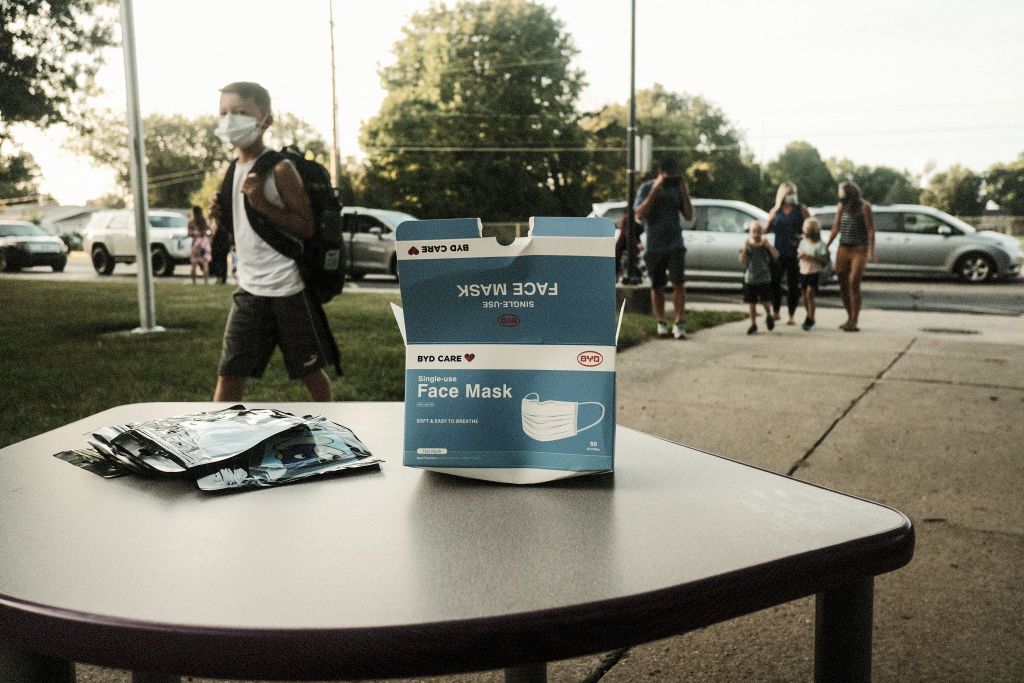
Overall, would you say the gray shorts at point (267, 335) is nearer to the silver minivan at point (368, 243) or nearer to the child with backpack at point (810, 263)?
the child with backpack at point (810, 263)

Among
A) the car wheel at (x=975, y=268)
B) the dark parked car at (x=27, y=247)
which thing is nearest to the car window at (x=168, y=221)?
the dark parked car at (x=27, y=247)

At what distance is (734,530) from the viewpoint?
1100 mm

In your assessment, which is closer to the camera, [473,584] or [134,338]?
[473,584]

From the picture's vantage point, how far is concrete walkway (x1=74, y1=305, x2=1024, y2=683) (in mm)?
2600

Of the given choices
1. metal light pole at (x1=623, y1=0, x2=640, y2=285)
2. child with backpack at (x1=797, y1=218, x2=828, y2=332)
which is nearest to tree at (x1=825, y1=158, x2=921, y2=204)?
metal light pole at (x1=623, y1=0, x2=640, y2=285)

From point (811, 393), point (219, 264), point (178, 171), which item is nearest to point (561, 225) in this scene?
point (219, 264)

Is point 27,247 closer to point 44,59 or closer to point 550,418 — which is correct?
point 44,59

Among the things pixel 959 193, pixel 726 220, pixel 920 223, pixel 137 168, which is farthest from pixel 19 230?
pixel 959 193

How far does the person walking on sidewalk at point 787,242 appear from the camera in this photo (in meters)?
11.1

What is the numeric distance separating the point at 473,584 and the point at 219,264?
13.2ft

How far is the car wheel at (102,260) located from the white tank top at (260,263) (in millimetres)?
21343

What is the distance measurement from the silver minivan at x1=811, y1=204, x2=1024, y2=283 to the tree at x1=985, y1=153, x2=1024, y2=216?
79503 millimetres

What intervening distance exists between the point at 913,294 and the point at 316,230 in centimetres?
1368

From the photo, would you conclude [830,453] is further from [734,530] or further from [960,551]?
[734,530]
